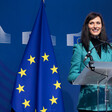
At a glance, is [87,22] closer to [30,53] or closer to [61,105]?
[30,53]

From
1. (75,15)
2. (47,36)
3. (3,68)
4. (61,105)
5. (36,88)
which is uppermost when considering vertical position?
(75,15)

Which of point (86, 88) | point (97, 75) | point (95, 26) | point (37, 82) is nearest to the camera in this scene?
point (97, 75)

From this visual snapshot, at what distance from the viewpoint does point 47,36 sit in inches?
124

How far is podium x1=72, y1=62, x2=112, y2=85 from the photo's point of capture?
5.25ft

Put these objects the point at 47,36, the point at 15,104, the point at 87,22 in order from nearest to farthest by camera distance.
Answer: the point at 87,22 → the point at 15,104 → the point at 47,36

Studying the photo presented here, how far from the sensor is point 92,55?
7.05 ft

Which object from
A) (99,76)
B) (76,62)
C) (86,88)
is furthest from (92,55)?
(99,76)

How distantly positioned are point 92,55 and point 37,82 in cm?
107

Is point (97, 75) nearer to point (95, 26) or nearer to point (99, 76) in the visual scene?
point (99, 76)

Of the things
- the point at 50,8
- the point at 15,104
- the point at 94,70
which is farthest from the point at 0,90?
the point at 94,70

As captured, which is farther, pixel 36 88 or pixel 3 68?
pixel 3 68

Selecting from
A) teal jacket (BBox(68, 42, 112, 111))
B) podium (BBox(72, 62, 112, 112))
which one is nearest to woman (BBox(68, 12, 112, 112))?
teal jacket (BBox(68, 42, 112, 111))

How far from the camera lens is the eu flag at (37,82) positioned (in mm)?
2973

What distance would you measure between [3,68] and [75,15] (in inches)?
49.9
